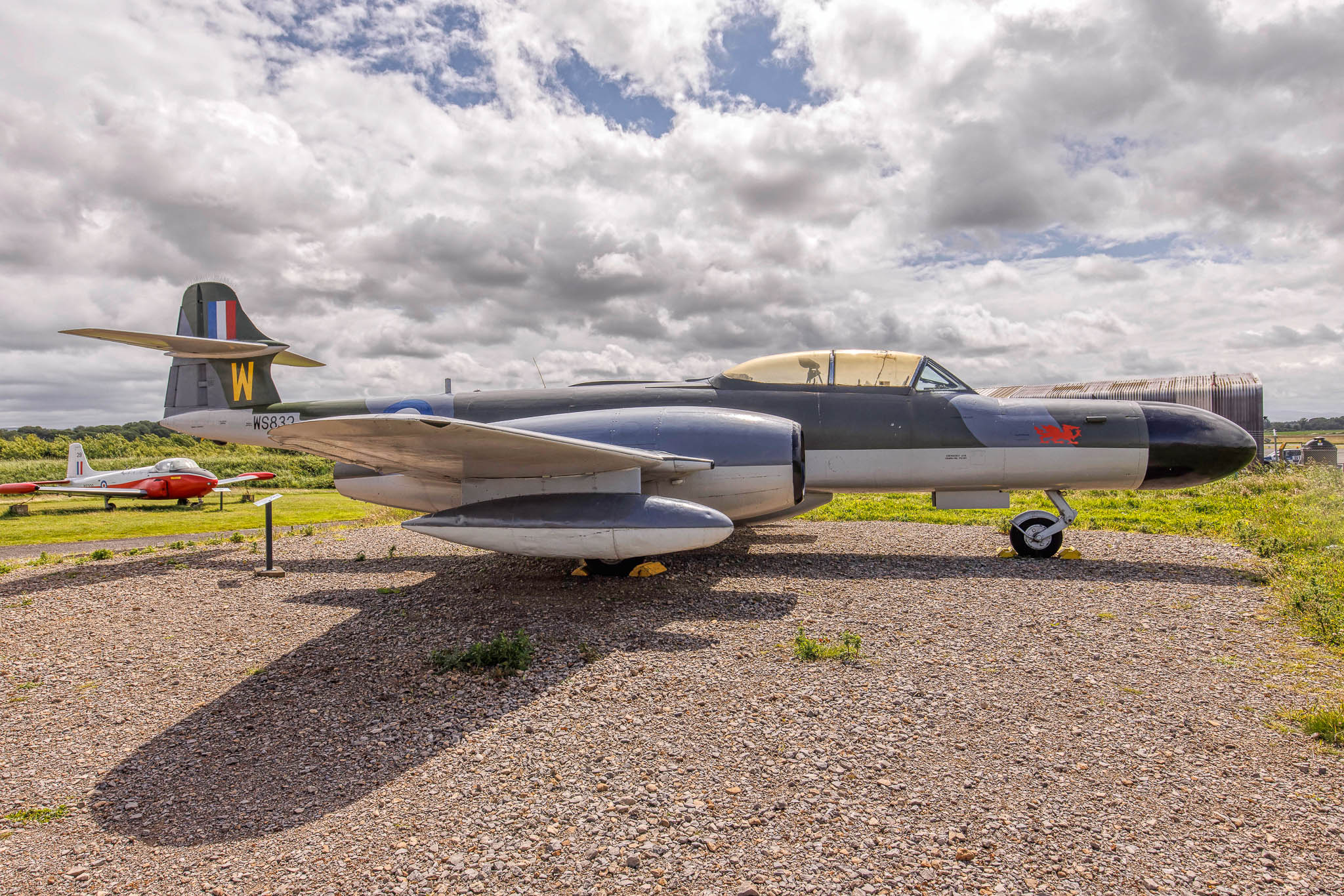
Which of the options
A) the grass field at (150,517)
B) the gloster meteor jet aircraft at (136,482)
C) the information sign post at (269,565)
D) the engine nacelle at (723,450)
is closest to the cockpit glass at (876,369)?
the engine nacelle at (723,450)

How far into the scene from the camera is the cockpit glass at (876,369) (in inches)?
332

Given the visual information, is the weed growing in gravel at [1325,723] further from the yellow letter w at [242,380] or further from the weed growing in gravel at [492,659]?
the yellow letter w at [242,380]

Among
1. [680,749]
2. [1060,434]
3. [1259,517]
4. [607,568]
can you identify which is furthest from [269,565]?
[1259,517]

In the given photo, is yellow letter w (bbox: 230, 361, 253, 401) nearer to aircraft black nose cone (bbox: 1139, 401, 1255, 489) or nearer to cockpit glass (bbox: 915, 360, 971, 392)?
cockpit glass (bbox: 915, 360, 971, 392)

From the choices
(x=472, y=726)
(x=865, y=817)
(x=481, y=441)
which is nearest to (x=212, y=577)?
(x=481, y=441)

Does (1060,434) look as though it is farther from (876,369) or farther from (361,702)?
(361,702)

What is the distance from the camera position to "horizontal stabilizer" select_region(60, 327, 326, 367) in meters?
8.09

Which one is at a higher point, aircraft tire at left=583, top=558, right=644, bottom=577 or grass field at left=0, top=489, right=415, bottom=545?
aircraft tire at left=583, top=558, right=644, bottom=577

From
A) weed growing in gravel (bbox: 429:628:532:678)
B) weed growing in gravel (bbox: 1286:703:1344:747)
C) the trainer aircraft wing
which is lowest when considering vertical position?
the trainer aircraft wing

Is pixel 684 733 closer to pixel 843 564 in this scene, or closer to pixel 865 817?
pixel 865 817

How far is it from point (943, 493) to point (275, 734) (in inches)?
300

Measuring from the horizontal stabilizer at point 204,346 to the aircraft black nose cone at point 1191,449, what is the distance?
1228 centimetres

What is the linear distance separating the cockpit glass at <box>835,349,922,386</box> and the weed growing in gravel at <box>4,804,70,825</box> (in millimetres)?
7895

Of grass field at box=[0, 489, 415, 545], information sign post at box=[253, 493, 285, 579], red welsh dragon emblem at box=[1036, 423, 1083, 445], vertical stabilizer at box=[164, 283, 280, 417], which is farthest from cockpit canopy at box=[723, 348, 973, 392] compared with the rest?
grass field at box=[0, 489, 415, 545]
